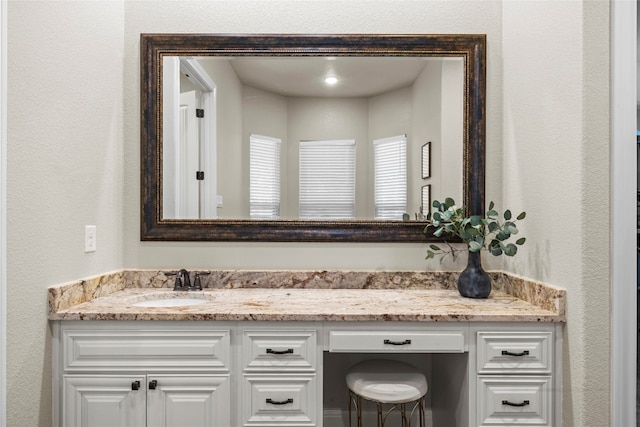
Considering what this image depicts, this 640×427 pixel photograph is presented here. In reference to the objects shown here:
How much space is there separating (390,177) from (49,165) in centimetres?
146

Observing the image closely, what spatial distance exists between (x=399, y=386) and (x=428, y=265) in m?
0.69

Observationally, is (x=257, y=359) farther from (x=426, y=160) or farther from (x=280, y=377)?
(x=426, y=160)

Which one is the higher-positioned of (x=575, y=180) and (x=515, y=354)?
(x=575, y=180)

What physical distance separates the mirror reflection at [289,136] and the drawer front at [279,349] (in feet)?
2.31

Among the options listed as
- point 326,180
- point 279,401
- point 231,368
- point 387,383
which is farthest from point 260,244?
point 387,383

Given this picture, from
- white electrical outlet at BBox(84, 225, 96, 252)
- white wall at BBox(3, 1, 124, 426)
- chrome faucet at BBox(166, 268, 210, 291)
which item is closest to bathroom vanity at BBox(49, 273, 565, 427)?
white wall at BBox(3, 1, 124, 426)

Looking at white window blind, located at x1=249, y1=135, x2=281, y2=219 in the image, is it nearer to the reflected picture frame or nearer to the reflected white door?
the reflected white door

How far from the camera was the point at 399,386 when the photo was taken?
5.27ft

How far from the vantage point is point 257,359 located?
1.58m

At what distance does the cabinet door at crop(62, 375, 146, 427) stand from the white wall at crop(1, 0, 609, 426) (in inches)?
3.7

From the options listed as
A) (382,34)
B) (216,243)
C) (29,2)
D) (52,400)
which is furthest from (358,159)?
(52,400)

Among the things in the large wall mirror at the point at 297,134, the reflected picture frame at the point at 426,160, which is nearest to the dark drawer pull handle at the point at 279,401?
the large wall mirror at the point at 297,134

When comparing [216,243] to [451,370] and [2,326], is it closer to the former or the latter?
[2,326]

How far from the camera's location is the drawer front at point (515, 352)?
1.56m
